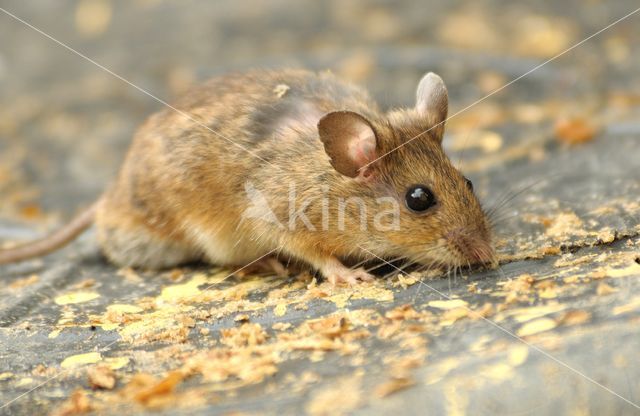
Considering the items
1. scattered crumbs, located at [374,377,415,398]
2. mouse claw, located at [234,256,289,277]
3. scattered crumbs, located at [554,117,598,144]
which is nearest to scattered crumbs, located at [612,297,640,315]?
scattered crumbs, located at [374,377,415,398]

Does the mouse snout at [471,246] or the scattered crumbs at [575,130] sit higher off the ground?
the scattered crumbs at [575,130]

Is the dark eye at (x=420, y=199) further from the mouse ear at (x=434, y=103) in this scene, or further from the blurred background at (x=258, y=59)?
the blurred background at (x=258, y=59)

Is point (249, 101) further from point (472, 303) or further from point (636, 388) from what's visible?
point (636, 388)

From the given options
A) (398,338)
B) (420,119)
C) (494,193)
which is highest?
(420,119)

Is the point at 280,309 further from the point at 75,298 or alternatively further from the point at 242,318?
→ the point at 75,298

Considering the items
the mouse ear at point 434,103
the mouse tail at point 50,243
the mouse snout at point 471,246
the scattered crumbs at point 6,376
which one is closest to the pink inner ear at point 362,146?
the mouse ear at point 434,103

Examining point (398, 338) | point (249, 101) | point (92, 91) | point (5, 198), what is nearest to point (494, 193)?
point (249, 101)

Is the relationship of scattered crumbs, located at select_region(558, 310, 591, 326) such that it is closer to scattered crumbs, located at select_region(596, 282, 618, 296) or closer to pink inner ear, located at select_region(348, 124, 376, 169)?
scattered crumbs, located at select_region(596, 282, 618, 296)
